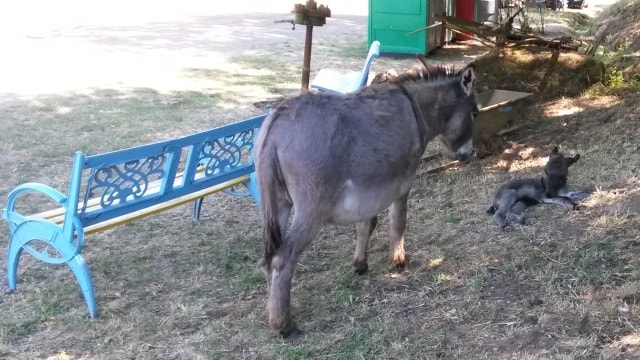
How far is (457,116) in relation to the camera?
16.1ft

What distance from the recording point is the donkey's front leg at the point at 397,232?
15.8 feet

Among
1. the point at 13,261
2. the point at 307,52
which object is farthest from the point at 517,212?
the point at 13,261

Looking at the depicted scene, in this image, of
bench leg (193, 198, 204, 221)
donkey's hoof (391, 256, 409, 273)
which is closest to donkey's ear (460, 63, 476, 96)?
donkey's hoof (391, 256, 409, 273)

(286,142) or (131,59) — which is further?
(131,59)

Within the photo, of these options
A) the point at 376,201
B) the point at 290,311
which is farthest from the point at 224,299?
the point at 376,201

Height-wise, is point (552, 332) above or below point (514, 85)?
below

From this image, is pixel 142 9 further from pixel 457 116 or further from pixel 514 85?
pixel 457 116

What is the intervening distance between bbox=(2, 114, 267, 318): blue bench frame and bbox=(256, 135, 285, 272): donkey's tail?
2.74 feet

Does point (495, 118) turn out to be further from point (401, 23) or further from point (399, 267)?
point (401, 23)

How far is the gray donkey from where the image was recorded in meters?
5.58

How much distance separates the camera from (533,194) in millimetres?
5801

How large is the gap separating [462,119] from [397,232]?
95 cm

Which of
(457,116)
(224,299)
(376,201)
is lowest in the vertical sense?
(224,299)

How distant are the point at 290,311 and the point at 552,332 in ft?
5.18
